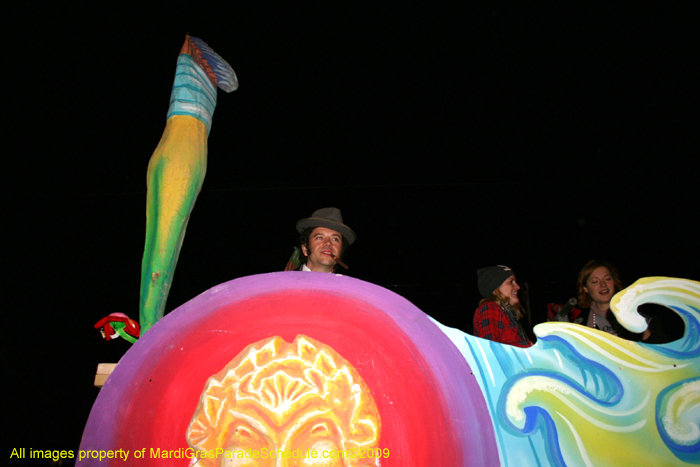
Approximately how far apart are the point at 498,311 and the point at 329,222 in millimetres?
905

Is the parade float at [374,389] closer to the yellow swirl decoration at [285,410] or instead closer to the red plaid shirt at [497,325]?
the yellow swirl decoration at [285,410]

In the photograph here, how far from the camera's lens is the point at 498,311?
166cm

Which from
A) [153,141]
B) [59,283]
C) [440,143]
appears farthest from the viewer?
[59,283]

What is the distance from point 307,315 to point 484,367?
44 centimetres

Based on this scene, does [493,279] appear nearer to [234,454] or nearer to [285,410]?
[285,410]

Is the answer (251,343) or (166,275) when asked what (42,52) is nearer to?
(166,275)

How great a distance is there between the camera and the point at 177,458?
0.81m

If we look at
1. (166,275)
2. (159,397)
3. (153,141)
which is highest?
(153,141)

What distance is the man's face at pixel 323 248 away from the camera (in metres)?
1.72

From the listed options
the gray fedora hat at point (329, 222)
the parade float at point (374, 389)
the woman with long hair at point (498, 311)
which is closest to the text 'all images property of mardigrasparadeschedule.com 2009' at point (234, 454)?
the parade float at point (374, 389)

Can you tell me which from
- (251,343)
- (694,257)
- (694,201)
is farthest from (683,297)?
(694,257)

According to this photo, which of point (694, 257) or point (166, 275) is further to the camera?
point (694, 257)

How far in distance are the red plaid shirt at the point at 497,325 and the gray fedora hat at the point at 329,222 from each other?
29.5 inches

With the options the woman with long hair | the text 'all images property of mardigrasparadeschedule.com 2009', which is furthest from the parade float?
the woman with long hair
